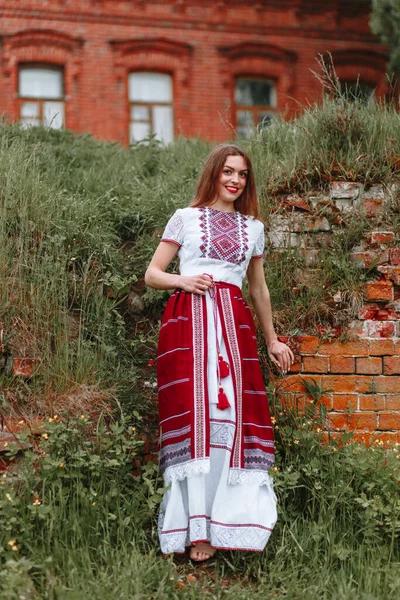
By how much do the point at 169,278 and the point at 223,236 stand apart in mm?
359

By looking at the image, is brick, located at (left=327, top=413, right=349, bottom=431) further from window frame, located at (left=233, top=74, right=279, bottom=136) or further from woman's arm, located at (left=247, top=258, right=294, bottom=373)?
window frame, located at (left=233, top=74, right=279, bottom=136)

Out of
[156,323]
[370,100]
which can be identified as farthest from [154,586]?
[370,100]

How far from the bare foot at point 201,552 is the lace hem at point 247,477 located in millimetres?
323

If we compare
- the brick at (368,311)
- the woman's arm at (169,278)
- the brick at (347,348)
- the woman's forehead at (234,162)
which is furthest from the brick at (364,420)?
the woman's forehead at (234,162)

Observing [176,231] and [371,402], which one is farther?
[371,402]

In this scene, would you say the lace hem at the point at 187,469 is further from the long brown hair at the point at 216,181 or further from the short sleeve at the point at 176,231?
the long brown hair at the point at 216,181

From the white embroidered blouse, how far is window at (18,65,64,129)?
11.1 meters

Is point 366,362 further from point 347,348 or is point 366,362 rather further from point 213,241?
point 213,241

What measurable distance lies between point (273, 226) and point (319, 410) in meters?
1.33

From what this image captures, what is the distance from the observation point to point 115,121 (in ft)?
46.4

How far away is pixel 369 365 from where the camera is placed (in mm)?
4441

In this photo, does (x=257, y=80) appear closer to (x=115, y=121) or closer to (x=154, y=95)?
(x=154, y=95)

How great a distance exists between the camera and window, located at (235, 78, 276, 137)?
14.9 metres

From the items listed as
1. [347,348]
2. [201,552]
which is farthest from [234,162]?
[201,552]
